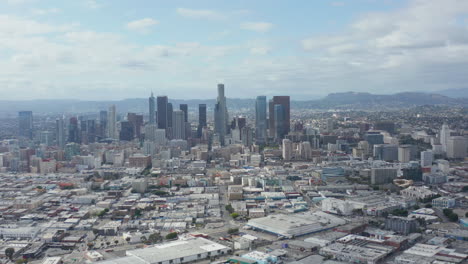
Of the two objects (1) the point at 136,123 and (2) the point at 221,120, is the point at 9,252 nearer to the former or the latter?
(2) the point at 221,120

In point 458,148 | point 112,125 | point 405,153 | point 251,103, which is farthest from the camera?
point 251,103

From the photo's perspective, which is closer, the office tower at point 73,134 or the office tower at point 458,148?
the office tower at point 458,148

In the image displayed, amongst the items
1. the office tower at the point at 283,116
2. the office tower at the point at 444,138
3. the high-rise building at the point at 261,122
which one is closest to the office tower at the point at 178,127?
the high-rise building at the point at 261,122

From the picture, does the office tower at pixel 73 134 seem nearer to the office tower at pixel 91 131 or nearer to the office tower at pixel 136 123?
the office tower at pixel 91 131

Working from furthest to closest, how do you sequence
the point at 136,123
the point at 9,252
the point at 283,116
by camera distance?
the point at 136,123 < the point at 283,116 < the point at 9,252

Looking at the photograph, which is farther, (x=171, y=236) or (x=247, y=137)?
(x=247, y=137)

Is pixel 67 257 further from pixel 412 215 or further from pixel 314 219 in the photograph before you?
pixel 412 215

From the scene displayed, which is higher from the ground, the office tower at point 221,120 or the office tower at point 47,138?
the office tower at point 221,120

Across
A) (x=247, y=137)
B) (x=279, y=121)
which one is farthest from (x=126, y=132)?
(x=279, y=121)

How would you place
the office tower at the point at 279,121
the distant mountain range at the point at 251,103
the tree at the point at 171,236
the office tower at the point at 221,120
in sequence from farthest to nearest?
the distant mountain range at the point at 251,103, the office tower at the point at 279,121, the office tower at the point at 221,120, the tree at the point at 171,236
